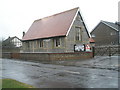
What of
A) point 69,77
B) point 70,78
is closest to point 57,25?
point 69,77

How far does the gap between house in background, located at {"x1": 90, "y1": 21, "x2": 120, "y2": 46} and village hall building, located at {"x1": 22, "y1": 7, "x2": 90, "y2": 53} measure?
21.2m

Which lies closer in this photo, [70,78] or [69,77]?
[70,78]

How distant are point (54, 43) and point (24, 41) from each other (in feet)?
34.4

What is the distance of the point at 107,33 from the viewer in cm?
4806

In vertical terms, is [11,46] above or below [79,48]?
above

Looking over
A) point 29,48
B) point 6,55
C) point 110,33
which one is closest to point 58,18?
point 29,48

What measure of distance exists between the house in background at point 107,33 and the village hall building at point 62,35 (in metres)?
21.2

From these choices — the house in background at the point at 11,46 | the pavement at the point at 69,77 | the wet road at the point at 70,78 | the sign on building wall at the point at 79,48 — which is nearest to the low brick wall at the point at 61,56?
the sign on building wall at the point at 79,48

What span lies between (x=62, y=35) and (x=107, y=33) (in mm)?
28333

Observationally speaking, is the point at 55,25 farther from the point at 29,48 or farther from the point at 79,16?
the point at 29,48

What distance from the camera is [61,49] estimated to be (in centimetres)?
2497

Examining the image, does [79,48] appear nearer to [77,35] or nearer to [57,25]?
[77,35]

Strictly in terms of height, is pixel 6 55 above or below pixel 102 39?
below

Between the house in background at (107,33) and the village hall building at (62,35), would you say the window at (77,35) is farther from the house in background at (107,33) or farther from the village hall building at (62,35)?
the house in background at (107,33)
